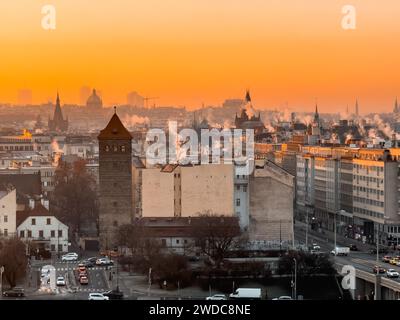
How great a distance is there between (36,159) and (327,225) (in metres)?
9.69

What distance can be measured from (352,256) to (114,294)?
619 centimetres

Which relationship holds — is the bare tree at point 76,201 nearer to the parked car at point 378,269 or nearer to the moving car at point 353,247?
the moving car at point 353,247

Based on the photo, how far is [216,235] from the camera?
1906 cm

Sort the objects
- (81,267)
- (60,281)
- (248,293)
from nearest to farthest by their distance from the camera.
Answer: (248,293), (60,281), (81,267)

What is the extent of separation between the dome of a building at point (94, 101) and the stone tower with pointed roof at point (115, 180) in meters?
7.26

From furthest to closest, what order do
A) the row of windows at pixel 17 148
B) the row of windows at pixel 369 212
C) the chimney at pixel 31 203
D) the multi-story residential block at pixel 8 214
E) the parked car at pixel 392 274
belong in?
1. the row of windows at pixel 17 148
2. the row of windows at pixel 369 212
3. the chimney at pixel 31 203
4. the multi-story residential block at pixel 8 214
5. the parked car at pixel 392 274

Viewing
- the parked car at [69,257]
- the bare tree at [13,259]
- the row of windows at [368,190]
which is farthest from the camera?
the row of windows at [368,190]

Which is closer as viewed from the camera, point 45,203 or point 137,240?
point 137,240

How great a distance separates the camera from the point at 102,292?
600 inches

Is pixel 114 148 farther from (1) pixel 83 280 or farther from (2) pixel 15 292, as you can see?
(2) pixel 15 292

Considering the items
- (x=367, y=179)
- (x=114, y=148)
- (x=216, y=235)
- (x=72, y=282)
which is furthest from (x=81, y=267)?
(x=367, y=179)

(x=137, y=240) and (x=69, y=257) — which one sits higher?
(x=137, y=240)

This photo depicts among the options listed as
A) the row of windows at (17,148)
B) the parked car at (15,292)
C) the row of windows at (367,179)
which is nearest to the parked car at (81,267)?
the parked car at (15,292)

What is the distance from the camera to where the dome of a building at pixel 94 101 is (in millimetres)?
30225
